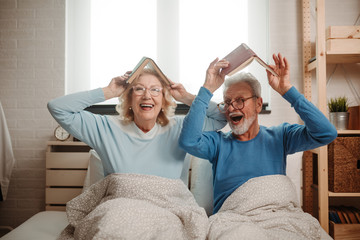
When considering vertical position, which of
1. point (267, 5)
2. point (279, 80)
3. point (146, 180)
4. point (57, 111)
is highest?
point (267, 5)

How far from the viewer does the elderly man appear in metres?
1.30

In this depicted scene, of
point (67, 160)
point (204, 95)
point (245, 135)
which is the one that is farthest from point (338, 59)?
point (67, 160)

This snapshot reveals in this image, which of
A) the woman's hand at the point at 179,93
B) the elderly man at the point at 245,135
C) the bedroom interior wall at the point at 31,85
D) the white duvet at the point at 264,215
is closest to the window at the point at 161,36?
the bedroom interior wall at the point at 31,85

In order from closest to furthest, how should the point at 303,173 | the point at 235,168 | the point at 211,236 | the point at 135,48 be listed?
the point at 211,236 < the point at 235,168 < the point at 303,173 < the point at 135,48

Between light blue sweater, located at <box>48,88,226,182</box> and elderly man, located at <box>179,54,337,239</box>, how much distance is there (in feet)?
0.40

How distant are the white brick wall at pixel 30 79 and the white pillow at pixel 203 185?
4.19 ft

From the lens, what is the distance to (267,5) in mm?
2111

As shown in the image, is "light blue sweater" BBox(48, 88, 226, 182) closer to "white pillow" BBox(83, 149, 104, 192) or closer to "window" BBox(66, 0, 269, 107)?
"white pillow" BBox(83, 149, 104, 192)

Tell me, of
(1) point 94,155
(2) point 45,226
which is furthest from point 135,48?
(2) point 45,226

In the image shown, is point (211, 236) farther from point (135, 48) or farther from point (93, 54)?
point (93, 54)

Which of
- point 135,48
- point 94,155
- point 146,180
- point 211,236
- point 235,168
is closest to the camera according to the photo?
point 211,236

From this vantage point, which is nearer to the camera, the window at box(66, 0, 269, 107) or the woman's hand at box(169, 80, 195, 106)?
the woman's hand at box(169, 80, 195, 106)

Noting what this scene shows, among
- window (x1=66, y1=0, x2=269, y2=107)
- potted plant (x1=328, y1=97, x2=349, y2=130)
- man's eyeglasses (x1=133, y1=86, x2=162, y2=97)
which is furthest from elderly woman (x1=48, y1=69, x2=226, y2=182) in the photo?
potted plant (x1=328, y1=97, x2=349, y2=130)

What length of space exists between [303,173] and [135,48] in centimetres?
170
